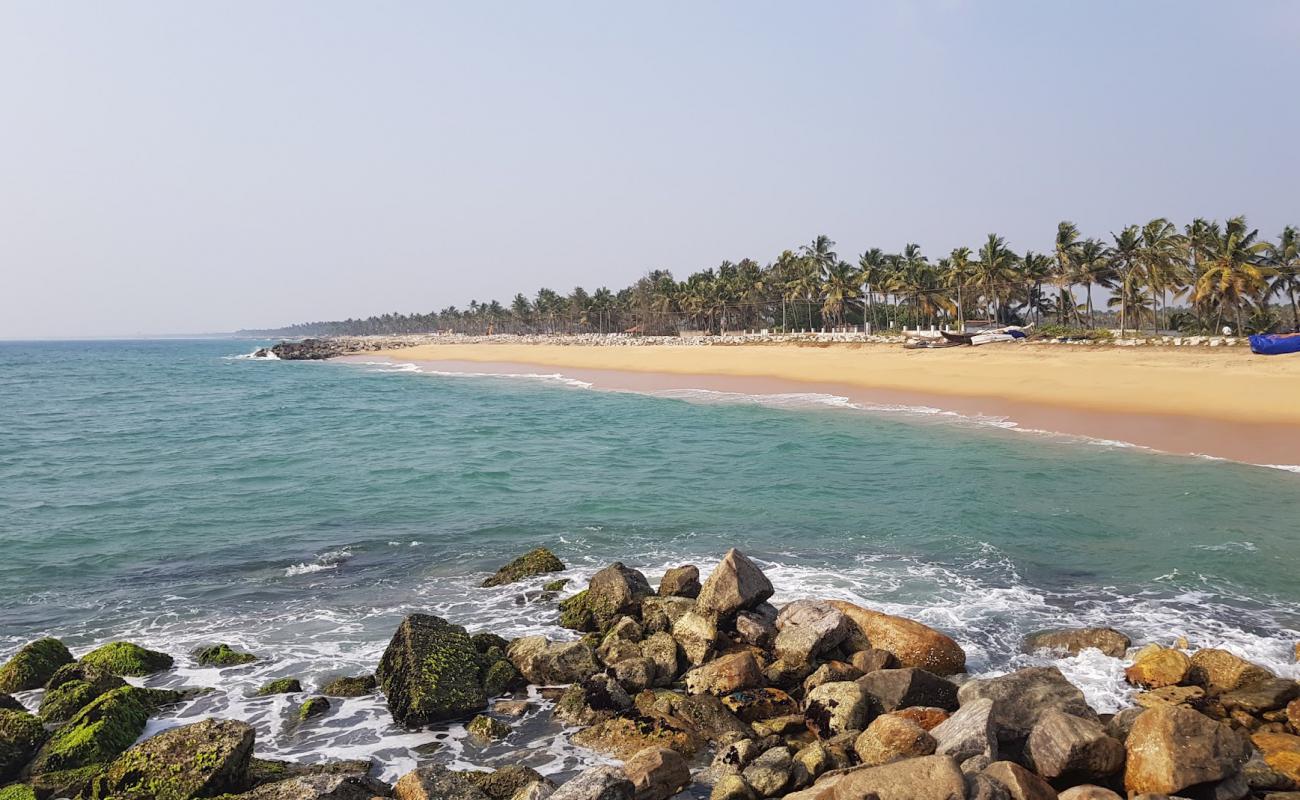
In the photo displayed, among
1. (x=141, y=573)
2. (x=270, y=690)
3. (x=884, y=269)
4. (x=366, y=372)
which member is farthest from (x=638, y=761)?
(x=884, y=269)

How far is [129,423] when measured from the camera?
4016 cm

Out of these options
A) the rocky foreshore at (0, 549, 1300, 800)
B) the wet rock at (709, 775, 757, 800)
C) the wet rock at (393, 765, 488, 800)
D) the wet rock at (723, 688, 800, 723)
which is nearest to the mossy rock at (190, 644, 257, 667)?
the rocky foreshore at (0, 549, 1300, 800)

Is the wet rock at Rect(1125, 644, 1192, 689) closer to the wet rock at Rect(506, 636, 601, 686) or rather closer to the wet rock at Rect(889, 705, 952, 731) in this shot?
the wet rock at Rect(889, 705, 952, 731)

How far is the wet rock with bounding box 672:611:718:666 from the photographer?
1000 centimetres

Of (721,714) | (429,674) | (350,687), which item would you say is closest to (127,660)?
(350,687)

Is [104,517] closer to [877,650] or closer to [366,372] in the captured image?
[877,650]

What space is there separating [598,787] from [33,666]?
335 inches

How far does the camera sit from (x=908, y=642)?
9.87m

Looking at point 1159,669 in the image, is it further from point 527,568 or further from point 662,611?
point 527,568

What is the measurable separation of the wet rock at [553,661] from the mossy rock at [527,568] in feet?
Result: 12.3

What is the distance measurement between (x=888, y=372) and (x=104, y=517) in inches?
1718

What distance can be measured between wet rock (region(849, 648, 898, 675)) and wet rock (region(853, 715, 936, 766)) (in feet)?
6.56

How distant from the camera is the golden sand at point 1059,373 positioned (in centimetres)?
3092

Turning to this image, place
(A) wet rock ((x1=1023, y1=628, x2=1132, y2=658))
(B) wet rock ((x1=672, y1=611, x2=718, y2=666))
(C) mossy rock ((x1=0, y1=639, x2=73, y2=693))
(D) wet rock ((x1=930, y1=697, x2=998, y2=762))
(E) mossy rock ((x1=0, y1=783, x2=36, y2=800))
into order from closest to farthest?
1. (D) wet rock ((x1=930, y1=697, x2=998, y2=762))
2. (E) mossy rock ((x1=0, y1=783, x2=36, y2=800))
3. (C) mossy rock ((x1=0, y1=639, x2=73, y2=693))
4. (B) wet rock ((x1=672, y1=611, x2=718, y2=666))
5. (A) wet rock ((x1=1023, y1=628, x2=1132, y2=658))
